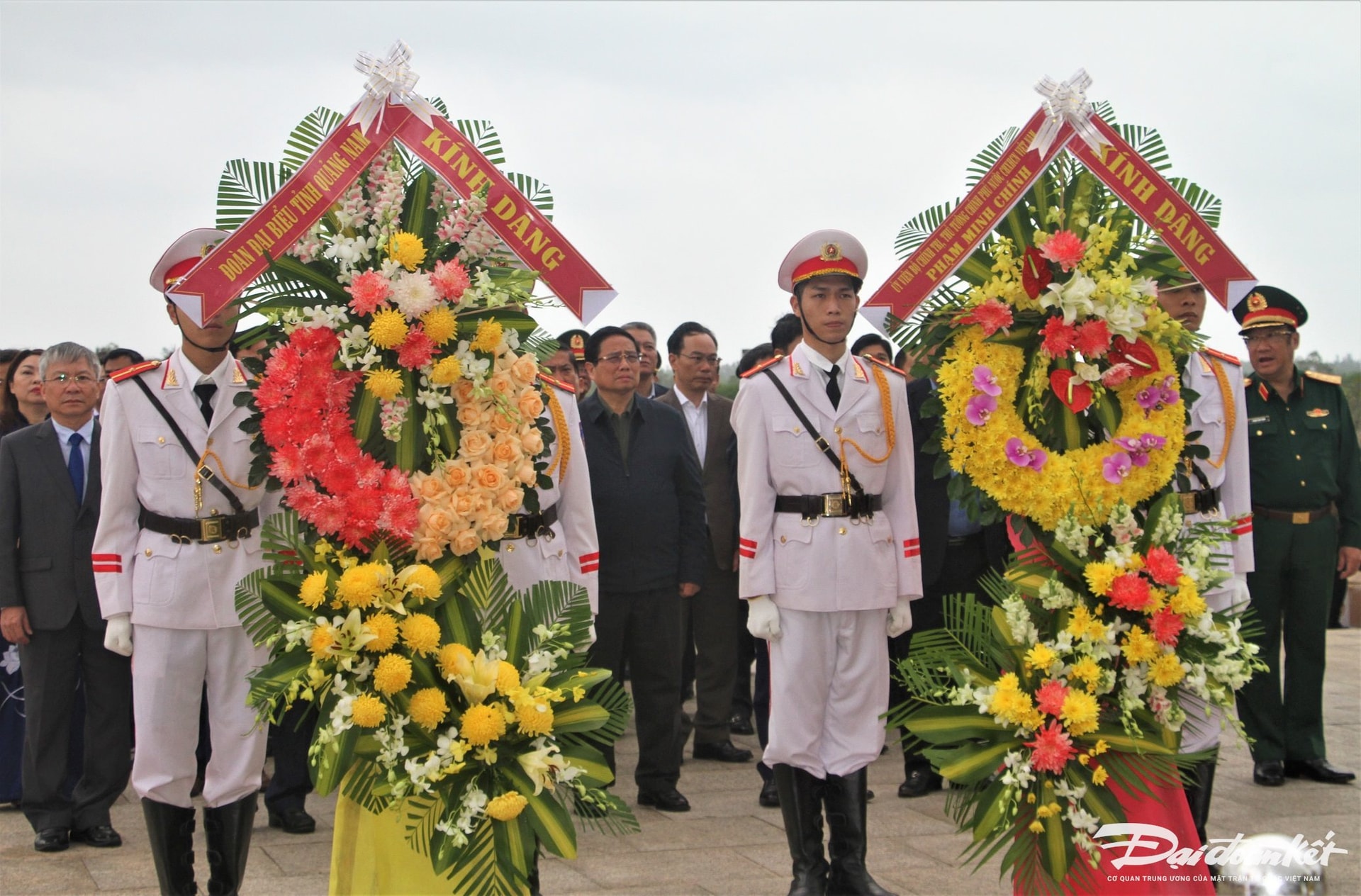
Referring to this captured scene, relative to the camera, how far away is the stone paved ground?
537 cm

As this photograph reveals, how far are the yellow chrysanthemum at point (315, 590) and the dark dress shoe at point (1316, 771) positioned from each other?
212 inches

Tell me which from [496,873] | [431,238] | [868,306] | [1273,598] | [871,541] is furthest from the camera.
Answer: [1273,598]

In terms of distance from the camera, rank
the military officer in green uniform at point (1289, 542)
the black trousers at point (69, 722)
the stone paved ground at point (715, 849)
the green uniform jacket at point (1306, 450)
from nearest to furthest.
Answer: the stone paved ground at point (715, 849) < the black trousers at point (69, 722) < the military officer in green uniform at point (1289, 542) < the green uniform jacket at point (1306, 450)

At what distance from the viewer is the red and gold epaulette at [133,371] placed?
4.86m

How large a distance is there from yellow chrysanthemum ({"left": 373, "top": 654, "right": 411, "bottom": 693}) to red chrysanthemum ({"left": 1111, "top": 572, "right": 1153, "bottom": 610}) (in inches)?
85.2

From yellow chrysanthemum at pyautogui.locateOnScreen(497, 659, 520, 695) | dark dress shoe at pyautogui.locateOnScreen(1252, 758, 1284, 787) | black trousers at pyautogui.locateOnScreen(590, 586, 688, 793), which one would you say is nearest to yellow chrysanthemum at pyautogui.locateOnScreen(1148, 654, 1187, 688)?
yellow chrysanthemum at pyautogui.locateOnScreen(497, 659, 520, 695)

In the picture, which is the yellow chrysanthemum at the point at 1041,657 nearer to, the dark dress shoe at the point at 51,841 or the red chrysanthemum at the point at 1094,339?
the red chrysanthemum at the point at 1094,339

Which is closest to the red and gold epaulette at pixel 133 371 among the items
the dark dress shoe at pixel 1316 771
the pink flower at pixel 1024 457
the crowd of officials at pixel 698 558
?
the crowd of officials at pixel 698 558

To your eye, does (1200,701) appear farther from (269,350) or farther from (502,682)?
(269,350)

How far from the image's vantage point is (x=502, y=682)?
13.3ft

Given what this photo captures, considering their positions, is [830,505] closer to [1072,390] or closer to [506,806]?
[1072,390]

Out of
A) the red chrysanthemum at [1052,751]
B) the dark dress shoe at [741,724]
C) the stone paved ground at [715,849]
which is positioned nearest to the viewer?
the red chrysanthemum at [1052,751]

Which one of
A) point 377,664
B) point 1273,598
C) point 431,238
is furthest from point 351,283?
point 1273,598

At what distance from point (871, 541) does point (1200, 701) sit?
1248mm
